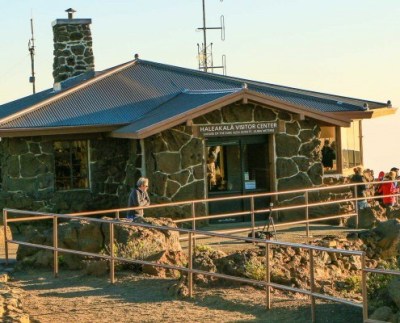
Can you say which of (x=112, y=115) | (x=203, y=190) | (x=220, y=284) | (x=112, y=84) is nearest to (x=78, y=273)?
(x=220, y=284)

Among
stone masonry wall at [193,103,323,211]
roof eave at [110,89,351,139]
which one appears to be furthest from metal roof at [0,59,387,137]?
stone masonry wall at [193,103,323,211]

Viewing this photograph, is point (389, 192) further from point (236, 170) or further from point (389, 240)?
point (389, 240)

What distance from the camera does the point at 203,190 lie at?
82.0ft

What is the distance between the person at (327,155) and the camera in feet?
93.4

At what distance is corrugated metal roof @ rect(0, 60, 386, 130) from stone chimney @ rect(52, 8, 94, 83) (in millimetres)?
956

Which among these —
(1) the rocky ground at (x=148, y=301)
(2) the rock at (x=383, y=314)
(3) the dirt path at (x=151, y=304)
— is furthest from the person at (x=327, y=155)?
(2) the rock at (x=383, y=314)

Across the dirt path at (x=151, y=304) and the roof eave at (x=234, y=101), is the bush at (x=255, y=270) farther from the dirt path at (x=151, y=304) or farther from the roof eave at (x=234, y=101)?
the roof eave at (x=234, y=101)

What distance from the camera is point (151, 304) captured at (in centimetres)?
1414

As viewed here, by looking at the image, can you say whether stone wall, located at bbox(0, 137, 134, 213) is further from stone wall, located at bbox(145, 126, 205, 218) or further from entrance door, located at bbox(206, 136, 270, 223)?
entrance door, located at bbox(206, 136, 270, 223)

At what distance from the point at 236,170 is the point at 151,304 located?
11.8 m

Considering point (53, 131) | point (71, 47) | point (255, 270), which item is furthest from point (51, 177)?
point (255, 270)

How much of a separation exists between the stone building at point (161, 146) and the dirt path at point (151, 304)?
8524mm

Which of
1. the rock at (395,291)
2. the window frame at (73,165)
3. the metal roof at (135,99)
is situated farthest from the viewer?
the window frame at (73,165)

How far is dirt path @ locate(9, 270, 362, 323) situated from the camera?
43.1ft
